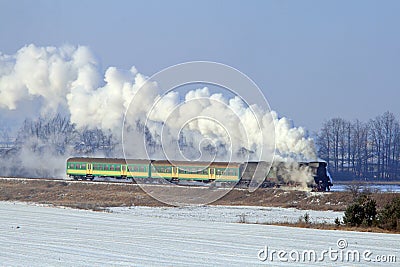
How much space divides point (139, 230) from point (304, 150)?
34735 mm

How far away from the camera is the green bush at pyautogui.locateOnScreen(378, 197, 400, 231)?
3047 centimetres

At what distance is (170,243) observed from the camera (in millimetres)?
25969

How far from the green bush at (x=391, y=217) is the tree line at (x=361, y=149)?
66955mm

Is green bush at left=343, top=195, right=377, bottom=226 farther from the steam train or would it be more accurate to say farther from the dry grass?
the steam train

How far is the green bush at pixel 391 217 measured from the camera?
100.0 ft

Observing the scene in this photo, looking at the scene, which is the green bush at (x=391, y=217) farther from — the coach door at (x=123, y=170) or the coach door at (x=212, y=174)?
the coach door at (x=123, y=170)

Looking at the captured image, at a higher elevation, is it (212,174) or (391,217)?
(212,174)

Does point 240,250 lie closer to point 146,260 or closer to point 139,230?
point 146,260

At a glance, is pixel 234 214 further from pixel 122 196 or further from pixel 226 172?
pixel 226 172

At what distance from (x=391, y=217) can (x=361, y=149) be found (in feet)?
255
